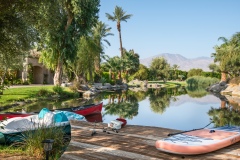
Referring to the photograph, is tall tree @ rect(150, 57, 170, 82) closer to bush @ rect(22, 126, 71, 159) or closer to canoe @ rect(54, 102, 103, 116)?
canoe @ rect(54, 102, 103, 116)

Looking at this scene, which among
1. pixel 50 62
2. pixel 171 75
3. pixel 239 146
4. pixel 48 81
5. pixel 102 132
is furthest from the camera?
pixel 171 75

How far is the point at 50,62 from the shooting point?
32312 millimetres

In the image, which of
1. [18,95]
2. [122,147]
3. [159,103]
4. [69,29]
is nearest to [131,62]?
[69,29]

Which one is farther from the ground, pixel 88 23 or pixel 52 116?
pixel 88 23

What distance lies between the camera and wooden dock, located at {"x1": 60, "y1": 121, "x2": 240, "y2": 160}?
21.8ft

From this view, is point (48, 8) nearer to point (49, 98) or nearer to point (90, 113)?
point (90, 113)

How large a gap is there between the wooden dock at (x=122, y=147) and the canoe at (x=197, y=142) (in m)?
0.13

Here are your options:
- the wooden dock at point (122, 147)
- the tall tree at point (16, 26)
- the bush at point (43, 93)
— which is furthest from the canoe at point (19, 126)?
the bush at point (43, 93)

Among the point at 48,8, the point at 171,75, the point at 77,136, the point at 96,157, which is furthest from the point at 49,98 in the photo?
the point at 171,75

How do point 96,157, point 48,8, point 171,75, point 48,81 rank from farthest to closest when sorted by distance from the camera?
point 171,75
point 48,81
point 48,8
point 96,157

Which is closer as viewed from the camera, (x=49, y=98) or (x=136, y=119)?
(x=136, y=119)

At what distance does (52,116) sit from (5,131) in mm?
1713

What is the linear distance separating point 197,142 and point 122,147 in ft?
6.65

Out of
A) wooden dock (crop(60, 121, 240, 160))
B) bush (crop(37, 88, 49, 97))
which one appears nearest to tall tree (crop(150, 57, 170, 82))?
bush (crop(37, 88, 49, 97))
